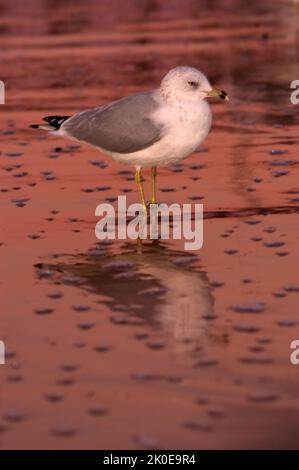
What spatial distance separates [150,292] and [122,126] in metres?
2.59

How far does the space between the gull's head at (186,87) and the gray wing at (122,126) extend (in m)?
0.17

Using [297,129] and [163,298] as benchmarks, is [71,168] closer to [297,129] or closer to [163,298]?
[297,129]

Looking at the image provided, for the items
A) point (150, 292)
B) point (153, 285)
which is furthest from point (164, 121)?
point (150, 292)

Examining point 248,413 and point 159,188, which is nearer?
point 248,413

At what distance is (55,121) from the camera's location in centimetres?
1216

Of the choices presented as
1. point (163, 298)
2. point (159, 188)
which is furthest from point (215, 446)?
point (159, 188)

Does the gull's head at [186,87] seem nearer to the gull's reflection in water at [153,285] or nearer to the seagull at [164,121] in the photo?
the seagull at [164,121]

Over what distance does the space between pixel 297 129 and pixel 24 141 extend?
3.35m

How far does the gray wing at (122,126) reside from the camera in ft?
35.6

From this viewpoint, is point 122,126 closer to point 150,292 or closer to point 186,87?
point 186,87

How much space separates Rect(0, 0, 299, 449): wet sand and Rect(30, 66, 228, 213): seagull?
2.38 ft

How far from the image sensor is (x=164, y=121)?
10.7m

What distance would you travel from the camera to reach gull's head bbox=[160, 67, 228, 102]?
35.3 ft

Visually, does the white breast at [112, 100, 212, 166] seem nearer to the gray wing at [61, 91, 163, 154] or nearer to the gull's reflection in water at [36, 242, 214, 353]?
the gray wing at [61, 91, 163, 154]
